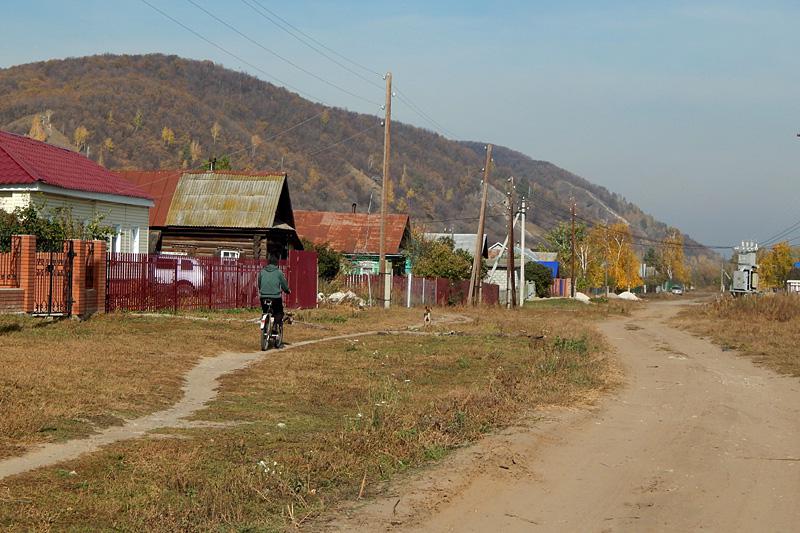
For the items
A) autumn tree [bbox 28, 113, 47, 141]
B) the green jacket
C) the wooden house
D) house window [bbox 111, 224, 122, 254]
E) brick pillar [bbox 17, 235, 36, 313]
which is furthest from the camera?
autumn tree [bbox 28, 113, 47, 141]

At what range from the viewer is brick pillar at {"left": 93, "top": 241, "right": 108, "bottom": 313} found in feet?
79.8

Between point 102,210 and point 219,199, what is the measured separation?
9621mm

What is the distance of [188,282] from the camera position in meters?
29.4

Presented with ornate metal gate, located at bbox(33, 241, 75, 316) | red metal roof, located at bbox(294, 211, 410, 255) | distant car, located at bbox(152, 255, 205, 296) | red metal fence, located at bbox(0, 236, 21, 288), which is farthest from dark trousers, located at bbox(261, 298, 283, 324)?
red metal roof, located at bbox(294, 211, 410, 255)

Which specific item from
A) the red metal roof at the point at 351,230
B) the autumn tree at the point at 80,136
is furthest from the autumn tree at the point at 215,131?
the red metal roof at the point at 351,230

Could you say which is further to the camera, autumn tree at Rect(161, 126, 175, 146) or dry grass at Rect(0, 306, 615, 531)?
autumn tree at Rect(161, 126, 175, 146)

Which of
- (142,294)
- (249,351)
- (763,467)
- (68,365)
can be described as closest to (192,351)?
(249,351)

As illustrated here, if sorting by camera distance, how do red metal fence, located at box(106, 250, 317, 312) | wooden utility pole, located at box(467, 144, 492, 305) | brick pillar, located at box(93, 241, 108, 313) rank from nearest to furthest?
brick pillar, located at box(93, 241, 108, 313)
red metal fence, located at box(106, 250, 317, 312)
wooden utility pole, located at box(467, 144, 492, 305)

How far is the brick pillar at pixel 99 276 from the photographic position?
2431cm

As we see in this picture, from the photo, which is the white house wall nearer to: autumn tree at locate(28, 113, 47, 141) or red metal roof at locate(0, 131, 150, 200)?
red metal roof at locate(0, 131, 150, 200)

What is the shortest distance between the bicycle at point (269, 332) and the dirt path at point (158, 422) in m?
1.10

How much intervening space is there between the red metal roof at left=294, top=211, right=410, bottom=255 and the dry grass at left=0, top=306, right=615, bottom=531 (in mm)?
41898

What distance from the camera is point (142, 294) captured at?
26922 millimetres

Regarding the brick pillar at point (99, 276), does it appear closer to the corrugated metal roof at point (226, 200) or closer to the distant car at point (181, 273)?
the distant car at point (181, 273)
